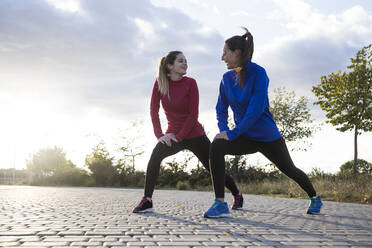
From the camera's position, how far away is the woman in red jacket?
16.2 feet

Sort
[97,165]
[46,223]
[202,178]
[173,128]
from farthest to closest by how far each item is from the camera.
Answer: [97,165]
[202,178]
[173,128]
[46,223]

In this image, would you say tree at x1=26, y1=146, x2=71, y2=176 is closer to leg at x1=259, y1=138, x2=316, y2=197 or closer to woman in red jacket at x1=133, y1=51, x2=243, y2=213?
woman in red jacket at x1=133, y1=51, x2=243, y2=213

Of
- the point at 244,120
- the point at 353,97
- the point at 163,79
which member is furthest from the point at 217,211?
the point at 353,97

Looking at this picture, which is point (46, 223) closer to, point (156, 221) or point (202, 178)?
point (156, 221)

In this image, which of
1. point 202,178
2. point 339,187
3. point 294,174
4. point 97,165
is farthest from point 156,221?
point 97,165

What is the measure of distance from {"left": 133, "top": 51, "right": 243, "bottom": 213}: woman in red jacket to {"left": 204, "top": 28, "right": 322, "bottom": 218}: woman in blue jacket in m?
0.61

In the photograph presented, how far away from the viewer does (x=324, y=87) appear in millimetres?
19703

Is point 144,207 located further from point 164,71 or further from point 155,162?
point 164,71

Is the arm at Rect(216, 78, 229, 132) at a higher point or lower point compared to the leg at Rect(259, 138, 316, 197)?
higher

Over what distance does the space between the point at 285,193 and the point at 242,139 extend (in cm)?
902

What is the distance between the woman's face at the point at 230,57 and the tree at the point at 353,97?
15.7 metres

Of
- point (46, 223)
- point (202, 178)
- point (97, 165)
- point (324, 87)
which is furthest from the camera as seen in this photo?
point (97, 165)

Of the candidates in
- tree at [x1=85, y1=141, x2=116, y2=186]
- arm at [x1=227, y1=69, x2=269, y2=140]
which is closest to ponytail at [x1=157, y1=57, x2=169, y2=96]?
arm at [x1=227, y1=69, x2=269, y2=140]

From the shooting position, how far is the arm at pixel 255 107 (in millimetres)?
4113
